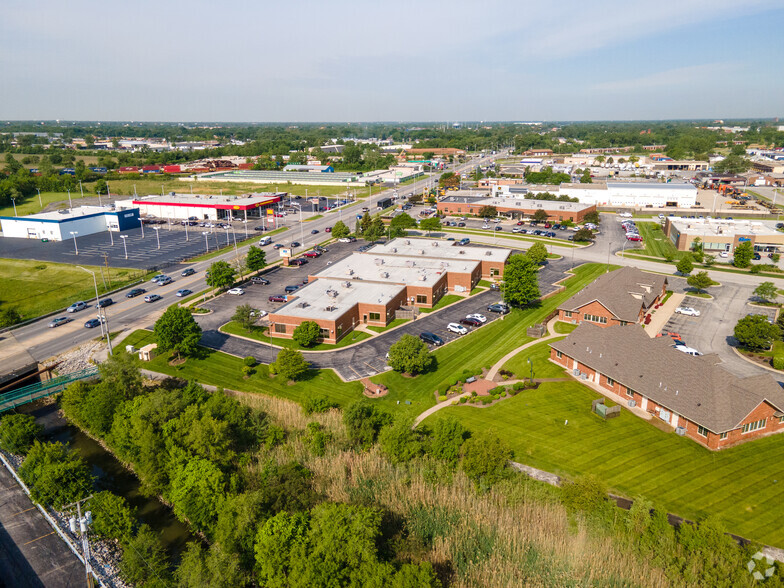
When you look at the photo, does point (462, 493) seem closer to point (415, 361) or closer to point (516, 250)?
point (415, 361)

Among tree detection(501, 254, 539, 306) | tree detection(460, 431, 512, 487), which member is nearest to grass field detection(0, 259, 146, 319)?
tree detection(501, 254, 539, 306)

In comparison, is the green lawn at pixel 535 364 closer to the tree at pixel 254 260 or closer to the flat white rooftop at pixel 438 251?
the flat white rooftop at pixel 438 251

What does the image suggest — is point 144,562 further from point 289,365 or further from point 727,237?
point 727,237

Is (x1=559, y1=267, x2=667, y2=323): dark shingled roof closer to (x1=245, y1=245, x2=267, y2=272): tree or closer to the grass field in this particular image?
(x1=245, y1=245, x2=267, y2=272): tree

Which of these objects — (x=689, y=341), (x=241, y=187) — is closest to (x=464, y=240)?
(x=689, y=341)

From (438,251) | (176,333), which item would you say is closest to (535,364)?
(176,333)
